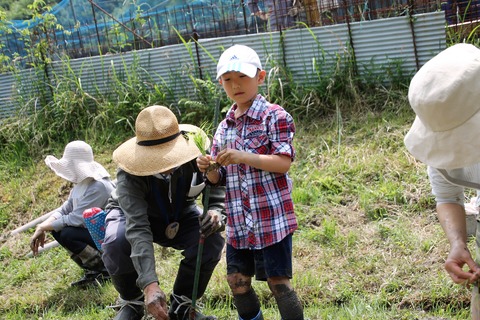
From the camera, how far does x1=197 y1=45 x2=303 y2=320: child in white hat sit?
338 cm

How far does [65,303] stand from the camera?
4.73 metres

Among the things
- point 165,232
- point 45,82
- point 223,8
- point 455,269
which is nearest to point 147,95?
point 45,82

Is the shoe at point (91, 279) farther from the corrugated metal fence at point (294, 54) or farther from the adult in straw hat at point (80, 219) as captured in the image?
the corrugated metal fence at point (294, 54)

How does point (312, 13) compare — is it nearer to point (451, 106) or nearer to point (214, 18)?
point (214, 18)

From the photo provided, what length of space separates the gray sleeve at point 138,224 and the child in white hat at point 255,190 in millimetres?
438

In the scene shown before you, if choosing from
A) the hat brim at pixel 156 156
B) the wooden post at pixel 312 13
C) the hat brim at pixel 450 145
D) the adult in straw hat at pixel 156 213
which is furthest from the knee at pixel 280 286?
the wooden post at pixel 312 13

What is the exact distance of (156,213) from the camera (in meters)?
3.97

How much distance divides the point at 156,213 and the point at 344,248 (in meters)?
1.40

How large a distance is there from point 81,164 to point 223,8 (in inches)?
166

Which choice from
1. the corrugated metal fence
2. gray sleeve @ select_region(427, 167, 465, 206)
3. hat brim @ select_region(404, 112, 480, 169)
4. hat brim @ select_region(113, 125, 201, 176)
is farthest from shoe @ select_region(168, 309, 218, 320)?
the corrugated metal fence

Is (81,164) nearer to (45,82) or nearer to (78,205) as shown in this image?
(78,205)

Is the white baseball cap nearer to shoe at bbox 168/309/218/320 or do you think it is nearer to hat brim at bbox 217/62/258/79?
hat brim at bbox 217/62/258/79

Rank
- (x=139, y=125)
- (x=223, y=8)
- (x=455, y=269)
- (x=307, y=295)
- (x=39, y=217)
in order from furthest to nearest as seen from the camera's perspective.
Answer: (x=223, y=8) < (x=39, y=217) < (x=307, y=295) < (x=139, y=125) < (x=455, y=269)

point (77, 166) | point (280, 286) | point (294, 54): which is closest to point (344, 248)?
point (280, 286)
